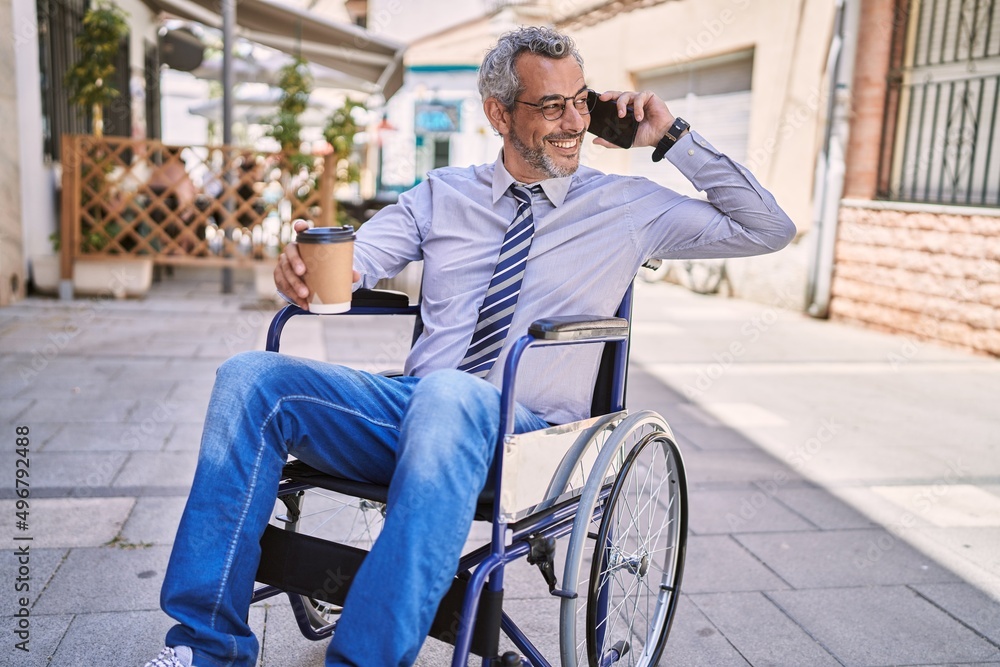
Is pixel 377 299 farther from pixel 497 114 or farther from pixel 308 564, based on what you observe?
pixel 308 564

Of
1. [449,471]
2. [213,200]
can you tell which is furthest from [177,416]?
[213,200]

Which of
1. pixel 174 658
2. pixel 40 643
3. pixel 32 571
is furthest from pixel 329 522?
pixel 174 658

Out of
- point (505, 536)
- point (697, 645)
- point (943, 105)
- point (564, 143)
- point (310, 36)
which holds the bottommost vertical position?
point (697, 645)

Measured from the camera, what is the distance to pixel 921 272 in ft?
22.1

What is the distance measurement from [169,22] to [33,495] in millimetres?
9739

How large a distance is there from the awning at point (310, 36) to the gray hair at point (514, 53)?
6698mm

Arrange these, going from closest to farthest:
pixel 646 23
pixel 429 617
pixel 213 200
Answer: pixel 429 617, pixel 213 200, pixel 646 23

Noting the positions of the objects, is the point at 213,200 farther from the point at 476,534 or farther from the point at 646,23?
the point at 646,23

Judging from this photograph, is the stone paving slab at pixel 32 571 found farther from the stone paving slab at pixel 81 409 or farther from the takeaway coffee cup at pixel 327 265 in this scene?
the stone paving slab at pixel 81 409

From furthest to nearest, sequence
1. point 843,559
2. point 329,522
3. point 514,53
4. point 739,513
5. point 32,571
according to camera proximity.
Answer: point 739,513, point 329,522, point 843,559, point 32,571, point 514,53

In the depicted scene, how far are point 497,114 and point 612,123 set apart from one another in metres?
0.31

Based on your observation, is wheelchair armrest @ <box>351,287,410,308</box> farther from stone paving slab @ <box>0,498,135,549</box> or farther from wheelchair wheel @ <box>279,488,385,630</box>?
stone paving slab @ <box>0,498,135,549</box>

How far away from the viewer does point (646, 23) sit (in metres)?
11.1

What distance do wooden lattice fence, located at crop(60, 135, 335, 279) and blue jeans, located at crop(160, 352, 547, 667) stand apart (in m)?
5.49
